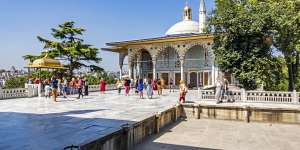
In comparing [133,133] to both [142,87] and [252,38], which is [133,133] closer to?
[142,87]

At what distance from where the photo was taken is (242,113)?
43.4 feet

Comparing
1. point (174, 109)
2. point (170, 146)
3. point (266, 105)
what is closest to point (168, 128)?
point (174, 109)

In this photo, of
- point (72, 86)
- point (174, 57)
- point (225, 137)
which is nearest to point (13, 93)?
point (72, 86)

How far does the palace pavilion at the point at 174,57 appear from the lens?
2550 cm

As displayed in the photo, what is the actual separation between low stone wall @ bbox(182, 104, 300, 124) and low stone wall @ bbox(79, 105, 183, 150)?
1.49 meters

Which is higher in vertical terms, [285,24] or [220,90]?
[285,24]

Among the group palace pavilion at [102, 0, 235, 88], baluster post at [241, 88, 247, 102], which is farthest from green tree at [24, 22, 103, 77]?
baluster post at [241, 88, 247, 102]

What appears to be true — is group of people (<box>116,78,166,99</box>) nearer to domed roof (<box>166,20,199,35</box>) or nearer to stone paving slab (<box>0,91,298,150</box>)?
stone paving slab (<box>0,91,298,150</box>)

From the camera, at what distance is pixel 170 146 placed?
28.9 feet

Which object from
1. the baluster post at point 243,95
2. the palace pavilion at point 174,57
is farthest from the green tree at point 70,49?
the baluster post at point 243,95

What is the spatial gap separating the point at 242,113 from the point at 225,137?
11.5 feet

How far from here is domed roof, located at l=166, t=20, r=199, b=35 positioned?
3781cm

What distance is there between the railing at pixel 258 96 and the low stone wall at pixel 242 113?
1003 millimetres

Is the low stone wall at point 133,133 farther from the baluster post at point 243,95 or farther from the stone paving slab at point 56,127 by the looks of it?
the baluster post at point 243,95
